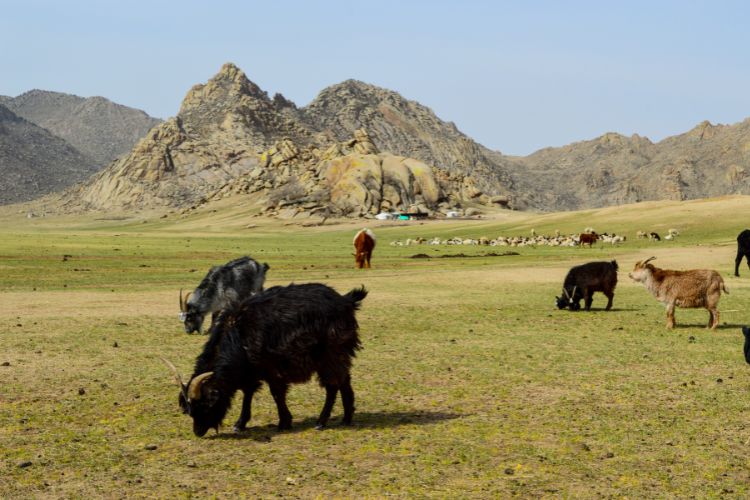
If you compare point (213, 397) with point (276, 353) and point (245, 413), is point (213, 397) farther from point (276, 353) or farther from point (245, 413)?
point (276, 353)

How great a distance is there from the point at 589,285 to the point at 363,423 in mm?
14349

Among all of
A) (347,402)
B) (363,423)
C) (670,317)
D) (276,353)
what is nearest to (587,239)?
(670,317)

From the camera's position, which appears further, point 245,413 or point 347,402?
point 347,402

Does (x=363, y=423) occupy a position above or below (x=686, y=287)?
below

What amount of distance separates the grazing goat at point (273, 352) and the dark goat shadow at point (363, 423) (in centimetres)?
17

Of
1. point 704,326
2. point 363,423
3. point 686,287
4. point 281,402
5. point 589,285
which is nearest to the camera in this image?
point 281,402

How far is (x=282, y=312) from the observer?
10297 millimetres

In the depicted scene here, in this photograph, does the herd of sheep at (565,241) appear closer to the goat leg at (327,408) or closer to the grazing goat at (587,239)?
the grazing goat at (587,239)

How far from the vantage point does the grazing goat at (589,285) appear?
2356 centimetres

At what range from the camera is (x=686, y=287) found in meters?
18.8

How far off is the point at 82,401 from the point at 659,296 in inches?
533

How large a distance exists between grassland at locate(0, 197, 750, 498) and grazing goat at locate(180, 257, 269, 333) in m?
0.77

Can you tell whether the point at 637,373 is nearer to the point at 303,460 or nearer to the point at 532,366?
the point at 532,366


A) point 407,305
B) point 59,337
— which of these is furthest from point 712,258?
point 59,337
